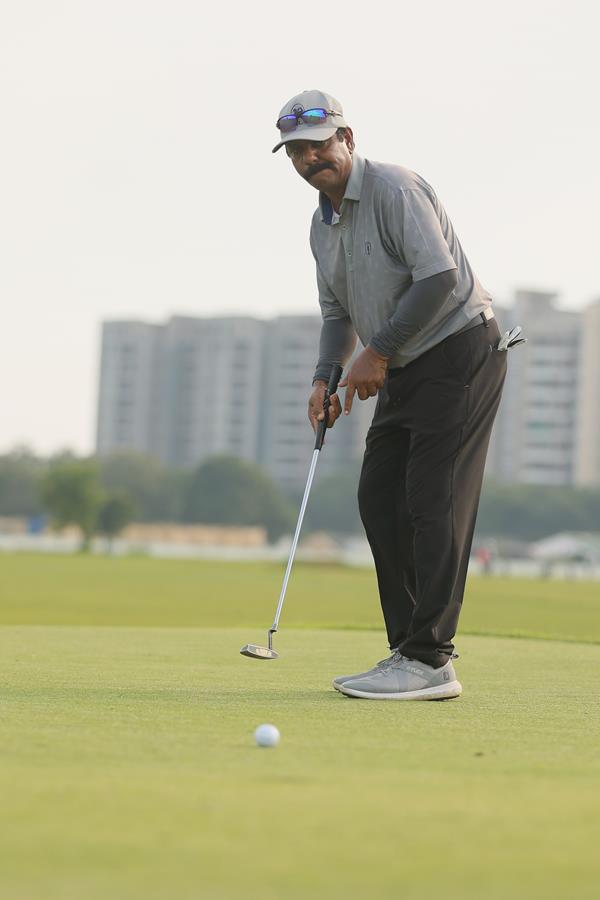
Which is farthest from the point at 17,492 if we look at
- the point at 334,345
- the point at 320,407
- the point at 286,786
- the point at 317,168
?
the point at 286,786

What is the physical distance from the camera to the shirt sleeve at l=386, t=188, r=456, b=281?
527cm

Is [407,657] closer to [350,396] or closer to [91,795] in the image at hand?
[350,396]

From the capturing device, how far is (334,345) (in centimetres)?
604

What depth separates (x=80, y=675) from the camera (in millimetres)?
5504

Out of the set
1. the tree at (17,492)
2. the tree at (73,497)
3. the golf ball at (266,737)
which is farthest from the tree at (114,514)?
the golf ball at (266,737)

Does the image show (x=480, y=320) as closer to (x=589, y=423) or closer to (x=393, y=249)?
(x=393, y=249)

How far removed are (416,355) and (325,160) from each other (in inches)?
31.6

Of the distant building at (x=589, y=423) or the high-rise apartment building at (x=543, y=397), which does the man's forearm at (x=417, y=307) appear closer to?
the high-rise apartment building at (x=543, y=397)

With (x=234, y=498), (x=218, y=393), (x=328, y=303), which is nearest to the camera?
(x=328, y=303)

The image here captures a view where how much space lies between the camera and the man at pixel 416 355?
5.28 m

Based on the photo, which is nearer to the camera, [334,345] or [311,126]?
[311,126]

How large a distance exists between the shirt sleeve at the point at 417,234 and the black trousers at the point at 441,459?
0.33m

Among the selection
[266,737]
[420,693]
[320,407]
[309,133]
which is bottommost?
[420,693]

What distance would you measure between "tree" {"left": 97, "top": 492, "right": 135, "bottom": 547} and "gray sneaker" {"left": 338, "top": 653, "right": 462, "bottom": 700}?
87.0m
